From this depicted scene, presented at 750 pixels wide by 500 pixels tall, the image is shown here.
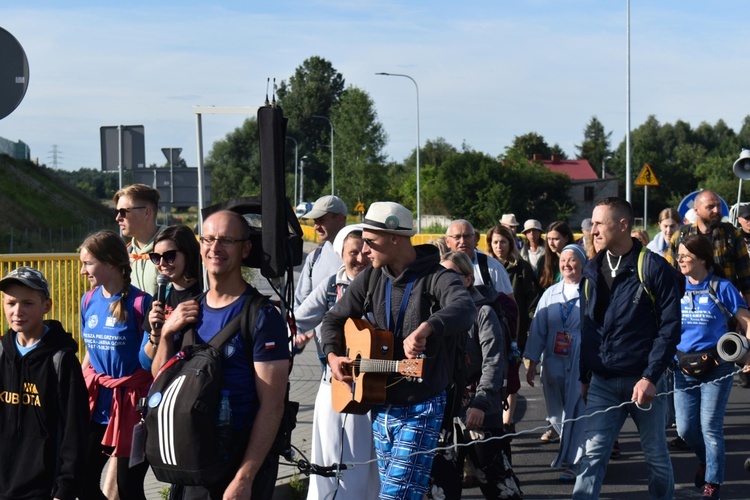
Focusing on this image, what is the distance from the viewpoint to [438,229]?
5022 cm

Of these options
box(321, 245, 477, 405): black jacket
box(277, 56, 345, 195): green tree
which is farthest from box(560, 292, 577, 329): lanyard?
box(277, 56, 345, 195): green tree

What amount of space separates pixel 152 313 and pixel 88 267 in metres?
1.01

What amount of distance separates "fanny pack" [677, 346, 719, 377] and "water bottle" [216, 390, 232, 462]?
4.25 meters

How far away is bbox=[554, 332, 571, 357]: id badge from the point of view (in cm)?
806

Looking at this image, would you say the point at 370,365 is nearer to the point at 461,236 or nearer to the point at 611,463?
the point at 461,236

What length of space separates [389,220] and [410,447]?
1066 mm

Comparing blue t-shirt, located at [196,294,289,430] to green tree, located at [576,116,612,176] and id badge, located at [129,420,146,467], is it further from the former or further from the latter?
green tree, located at [576,116,612,176]

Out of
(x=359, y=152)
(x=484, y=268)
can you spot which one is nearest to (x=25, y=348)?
(x=484, y=268)

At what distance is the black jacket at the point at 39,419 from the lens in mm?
4344

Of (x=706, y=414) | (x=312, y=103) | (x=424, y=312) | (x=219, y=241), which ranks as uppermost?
(x=312, y=103)

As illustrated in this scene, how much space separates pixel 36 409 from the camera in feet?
14.3

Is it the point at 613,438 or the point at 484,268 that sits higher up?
the point at 484,268

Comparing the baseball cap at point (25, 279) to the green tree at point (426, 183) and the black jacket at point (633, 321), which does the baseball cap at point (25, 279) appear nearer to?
the black jacket at point (633, 321)

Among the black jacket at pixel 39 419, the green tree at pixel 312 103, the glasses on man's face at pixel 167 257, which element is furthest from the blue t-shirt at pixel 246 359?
the green tree at pixel 312 103
